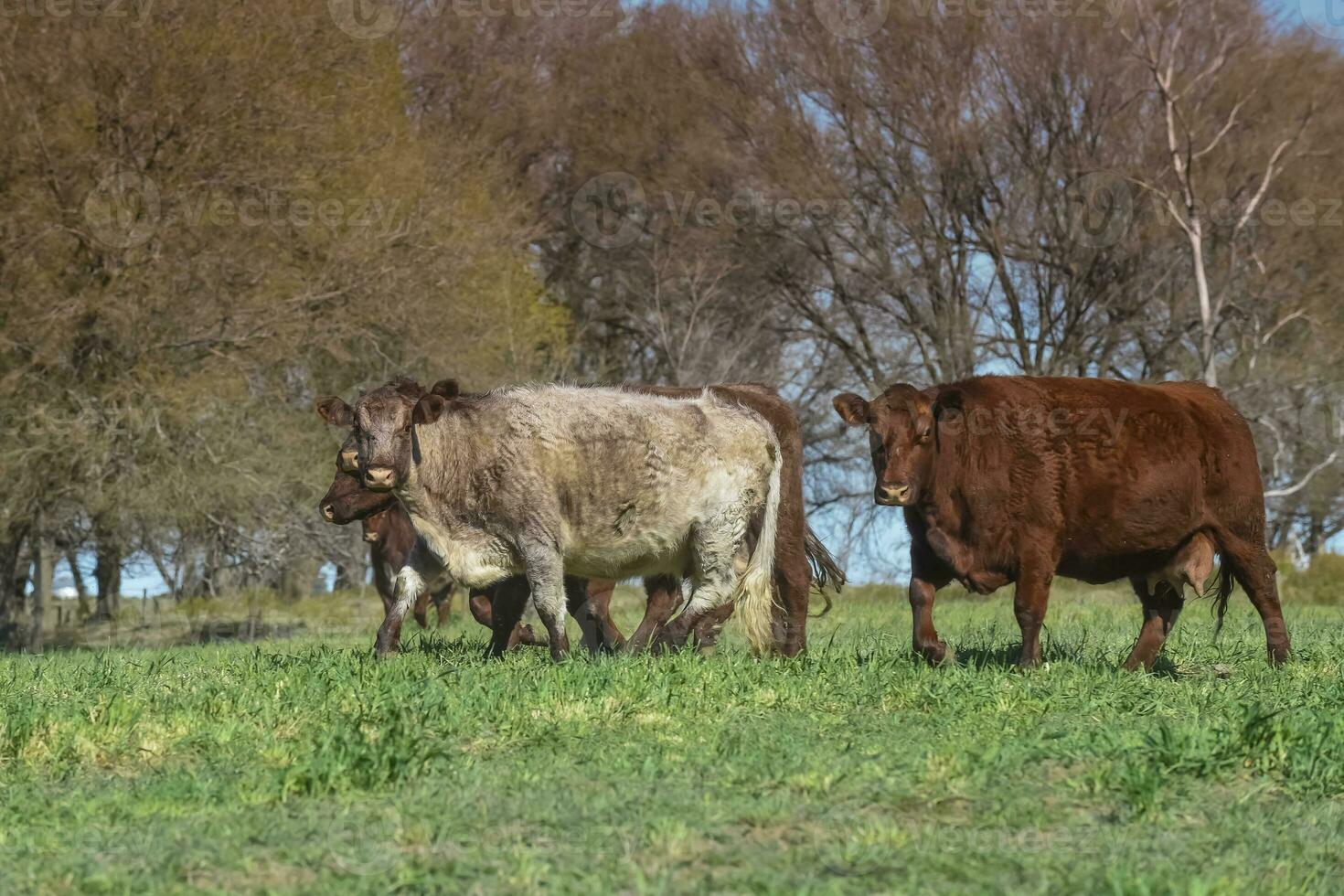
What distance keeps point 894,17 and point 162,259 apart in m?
14.6

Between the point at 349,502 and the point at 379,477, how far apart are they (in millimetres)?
4023

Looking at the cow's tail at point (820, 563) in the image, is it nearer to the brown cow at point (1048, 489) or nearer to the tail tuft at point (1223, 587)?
the brown cow at point (1048, 489)

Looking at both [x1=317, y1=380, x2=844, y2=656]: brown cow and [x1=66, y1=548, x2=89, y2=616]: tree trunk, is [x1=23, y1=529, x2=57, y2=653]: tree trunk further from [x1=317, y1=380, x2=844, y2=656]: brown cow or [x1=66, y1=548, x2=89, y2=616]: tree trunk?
[x1=317, y1=380, x2=844, y2=656]: brown cow

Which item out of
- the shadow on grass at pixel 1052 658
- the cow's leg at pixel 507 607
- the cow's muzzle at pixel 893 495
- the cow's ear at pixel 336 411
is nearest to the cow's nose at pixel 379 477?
the cow's ear at pixel 336 411

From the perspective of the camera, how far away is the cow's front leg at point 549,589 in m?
10.2

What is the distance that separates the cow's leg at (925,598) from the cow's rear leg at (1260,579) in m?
1.81

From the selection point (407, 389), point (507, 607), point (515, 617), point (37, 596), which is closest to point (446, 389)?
point (407, 389)

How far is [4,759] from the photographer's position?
7094 mm

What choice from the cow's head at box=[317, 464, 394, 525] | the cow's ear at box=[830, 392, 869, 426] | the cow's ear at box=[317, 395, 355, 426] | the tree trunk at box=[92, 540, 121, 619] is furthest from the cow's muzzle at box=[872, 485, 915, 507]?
the tree trunk at box=[92, 540, 121, 619]

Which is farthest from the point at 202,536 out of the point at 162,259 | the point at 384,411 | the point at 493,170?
the point at 384,411

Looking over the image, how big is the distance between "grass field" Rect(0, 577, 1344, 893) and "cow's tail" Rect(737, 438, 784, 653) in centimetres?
138

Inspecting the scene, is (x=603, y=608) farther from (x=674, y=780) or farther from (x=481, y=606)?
(x=674, y=780)

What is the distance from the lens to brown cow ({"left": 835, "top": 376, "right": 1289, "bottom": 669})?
10.1m

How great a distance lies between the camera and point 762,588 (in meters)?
10.9
